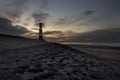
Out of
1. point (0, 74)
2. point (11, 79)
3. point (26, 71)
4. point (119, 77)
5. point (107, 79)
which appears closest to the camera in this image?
point (11, 79)

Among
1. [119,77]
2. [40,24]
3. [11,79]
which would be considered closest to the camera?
[11,79]

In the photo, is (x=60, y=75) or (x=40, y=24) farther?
(x=40, y=24)

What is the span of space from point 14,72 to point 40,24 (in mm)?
16460

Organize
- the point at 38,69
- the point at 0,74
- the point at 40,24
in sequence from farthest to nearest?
the point at 40,24
the point at 38,69
the point at 0,74

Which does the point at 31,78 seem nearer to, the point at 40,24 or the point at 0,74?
the point at 0,74

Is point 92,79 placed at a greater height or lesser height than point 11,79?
lesser

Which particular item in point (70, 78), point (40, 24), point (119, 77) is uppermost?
point (40, 24)

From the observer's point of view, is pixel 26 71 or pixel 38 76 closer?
pixel 38 76

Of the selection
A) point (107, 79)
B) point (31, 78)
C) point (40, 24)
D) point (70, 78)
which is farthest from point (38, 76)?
point (40, 24)

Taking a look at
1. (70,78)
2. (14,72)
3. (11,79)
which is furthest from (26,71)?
(70,78)

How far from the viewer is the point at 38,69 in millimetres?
4281

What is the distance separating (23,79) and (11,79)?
1.12ft

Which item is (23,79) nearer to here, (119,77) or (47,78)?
(47,78)

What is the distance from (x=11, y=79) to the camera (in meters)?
3.40
